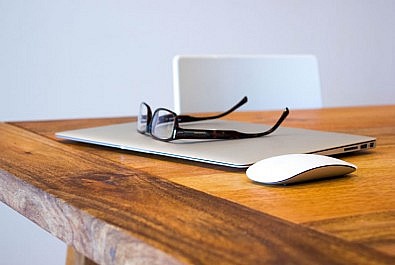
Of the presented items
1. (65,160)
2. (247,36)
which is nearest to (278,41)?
(247,36)

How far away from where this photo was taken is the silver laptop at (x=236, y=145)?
689 mm

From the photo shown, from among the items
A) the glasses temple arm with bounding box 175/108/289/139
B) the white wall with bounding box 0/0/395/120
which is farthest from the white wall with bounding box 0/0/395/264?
the glasses temple arm with bounding box 175/108/289/139

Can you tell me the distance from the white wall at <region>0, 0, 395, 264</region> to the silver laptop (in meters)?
1.49

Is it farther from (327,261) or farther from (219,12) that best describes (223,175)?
(219,12)

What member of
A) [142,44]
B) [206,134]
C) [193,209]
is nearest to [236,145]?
[206,134]

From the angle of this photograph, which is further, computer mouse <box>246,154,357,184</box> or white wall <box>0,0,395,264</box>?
white wall <box>0,0,395,264</box>

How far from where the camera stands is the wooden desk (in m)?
0.38

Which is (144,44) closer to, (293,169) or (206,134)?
(206,134)

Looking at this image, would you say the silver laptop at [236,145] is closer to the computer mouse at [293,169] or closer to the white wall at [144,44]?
the computer mouse at [293,169]

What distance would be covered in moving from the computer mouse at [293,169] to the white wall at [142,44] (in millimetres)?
1782

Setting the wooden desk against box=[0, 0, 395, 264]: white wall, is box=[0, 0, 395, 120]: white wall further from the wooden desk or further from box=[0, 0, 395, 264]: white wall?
the wooden desk

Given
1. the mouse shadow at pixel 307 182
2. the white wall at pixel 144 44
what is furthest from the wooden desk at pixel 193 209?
the white wall at pixel 144 44

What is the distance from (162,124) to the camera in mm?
826

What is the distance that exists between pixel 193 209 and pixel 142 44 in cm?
216
